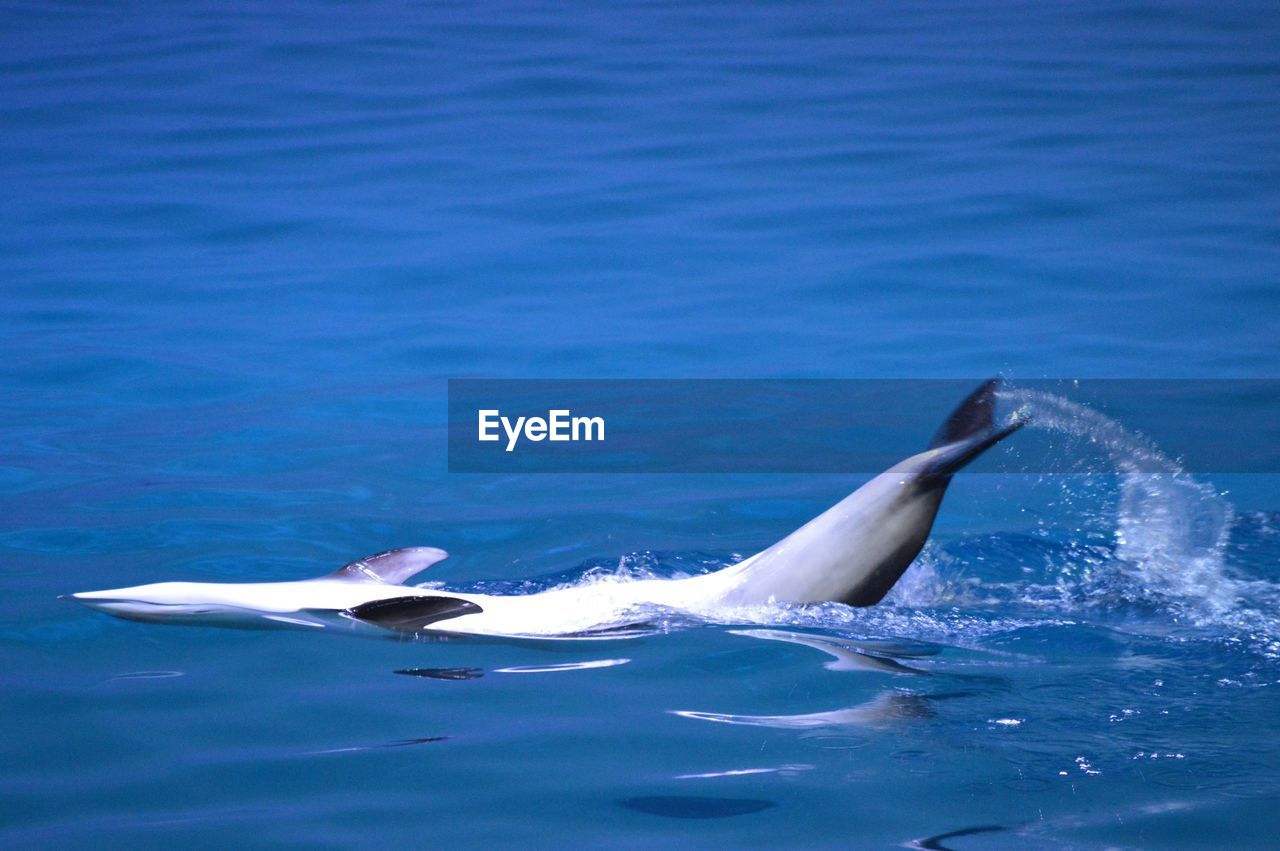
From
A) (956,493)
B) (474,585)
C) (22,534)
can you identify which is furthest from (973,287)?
(22,534)

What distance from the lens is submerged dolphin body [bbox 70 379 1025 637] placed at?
5.45 m

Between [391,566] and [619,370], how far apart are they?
4374mm

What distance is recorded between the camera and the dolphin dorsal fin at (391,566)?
5904 mm

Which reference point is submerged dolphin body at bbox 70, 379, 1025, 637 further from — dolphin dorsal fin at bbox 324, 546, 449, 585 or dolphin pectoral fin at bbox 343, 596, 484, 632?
dolphin dorsal fin at bbox 324, 546, 449, 585

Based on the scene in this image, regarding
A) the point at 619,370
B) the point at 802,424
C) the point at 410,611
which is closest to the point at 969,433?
the point at 410,611

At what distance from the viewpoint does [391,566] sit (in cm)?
606

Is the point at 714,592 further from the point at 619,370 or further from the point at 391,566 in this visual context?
the point at 619,370

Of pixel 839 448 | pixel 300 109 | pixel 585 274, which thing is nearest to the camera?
pixel 839 448

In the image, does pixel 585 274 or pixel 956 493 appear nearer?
pixel 956 493

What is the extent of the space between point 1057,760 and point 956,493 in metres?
4.06

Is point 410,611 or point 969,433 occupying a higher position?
point 969,433

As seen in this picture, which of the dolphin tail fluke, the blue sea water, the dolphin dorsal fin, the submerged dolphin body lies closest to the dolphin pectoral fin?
the submerged dolphin body

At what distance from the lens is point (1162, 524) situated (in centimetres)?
709

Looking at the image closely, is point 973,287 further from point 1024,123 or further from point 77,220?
point 77,220
